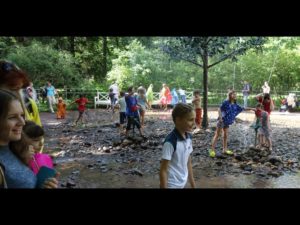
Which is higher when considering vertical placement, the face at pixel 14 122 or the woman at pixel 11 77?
the woman at pixel 11 77

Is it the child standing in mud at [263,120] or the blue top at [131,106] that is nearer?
the child standing in mud at [263,120]

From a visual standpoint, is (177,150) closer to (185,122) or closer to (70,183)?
(185,122)

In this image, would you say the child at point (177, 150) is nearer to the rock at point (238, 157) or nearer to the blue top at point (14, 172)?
the blue top at point (14, 172)

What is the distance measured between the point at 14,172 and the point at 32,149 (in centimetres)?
44

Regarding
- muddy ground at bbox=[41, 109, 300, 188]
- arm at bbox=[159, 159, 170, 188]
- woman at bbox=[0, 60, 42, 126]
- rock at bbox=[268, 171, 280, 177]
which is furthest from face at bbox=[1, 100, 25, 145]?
rock at bbox=[268, 171, 280, 177]

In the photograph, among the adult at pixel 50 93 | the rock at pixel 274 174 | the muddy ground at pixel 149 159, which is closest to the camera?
the muddy ground at pixel 149 159

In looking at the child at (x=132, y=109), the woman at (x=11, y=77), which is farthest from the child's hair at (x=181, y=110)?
the child at (x=132, y=109)

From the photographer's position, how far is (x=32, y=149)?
196cm

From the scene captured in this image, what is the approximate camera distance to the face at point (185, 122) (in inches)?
91.7

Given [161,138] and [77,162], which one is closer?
[77,162]
